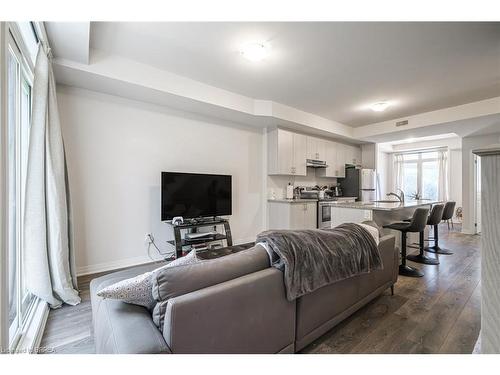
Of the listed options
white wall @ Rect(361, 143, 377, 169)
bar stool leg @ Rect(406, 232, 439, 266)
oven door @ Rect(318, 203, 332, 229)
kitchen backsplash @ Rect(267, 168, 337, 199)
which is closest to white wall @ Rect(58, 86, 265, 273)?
kitchen backsplash @ Rect(267, 168, 337, 199)

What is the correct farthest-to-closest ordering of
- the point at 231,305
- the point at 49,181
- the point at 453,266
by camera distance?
the point at 453,266 < the point at 49,181 < the point at 231,305

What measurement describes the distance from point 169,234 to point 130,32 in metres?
2.63

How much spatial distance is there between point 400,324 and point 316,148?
13.2 ft

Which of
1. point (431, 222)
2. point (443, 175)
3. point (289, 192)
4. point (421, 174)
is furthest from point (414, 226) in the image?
point (421, 174)

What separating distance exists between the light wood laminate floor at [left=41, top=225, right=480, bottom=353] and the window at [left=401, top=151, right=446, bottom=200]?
5920 millimetres

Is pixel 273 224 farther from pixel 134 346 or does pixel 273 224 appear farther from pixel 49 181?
pixel 134 346

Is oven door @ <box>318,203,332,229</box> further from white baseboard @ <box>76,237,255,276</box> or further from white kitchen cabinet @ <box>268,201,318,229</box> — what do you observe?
white baseboard @ <box>76,237,255,276</box>

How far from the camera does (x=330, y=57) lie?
8.90 ft

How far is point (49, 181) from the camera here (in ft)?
7.06

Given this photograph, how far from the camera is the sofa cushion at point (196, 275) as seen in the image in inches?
41.8

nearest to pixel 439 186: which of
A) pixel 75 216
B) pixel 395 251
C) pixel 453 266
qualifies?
pixel 453 266

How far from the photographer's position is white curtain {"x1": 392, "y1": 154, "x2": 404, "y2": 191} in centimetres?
827

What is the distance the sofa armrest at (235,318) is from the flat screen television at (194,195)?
235 cm
